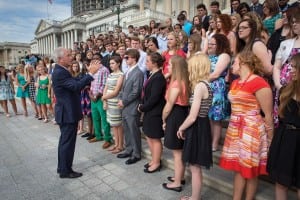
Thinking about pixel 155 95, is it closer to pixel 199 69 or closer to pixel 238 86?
pixel 199 69


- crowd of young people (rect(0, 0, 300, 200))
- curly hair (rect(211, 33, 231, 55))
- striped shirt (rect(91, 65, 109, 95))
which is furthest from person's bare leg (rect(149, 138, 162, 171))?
striped shirt (rect(91, 65, 109, 95))

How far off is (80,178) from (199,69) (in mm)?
2680

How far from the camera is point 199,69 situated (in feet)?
9.29

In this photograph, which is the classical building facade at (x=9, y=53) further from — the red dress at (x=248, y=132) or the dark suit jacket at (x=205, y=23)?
the red dress at (x=248, y=132)

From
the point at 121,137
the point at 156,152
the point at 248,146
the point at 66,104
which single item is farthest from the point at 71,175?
the point at 248,146

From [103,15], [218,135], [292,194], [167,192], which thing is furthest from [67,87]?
[103,15]

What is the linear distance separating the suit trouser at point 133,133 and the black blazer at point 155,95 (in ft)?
2.15

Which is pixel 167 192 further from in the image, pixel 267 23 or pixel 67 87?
pixel 267 23

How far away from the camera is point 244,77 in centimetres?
255

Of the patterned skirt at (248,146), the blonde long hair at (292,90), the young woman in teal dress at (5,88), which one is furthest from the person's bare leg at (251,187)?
the young woman in teal dress at (5,88)

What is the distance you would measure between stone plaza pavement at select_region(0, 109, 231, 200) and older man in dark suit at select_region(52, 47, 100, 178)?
1.00 ft

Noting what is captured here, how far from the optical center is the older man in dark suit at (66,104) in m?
3.87

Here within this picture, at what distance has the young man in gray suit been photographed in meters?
4.35

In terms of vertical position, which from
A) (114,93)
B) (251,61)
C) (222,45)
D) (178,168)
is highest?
(222,45)
